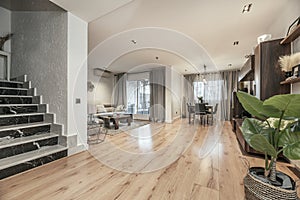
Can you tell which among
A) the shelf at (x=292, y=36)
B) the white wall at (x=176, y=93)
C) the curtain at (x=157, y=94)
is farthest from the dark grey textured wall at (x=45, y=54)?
the white wall at (x=176, y=93)

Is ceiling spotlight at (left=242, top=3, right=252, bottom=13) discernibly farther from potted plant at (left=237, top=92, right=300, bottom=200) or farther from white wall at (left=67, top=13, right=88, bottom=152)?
white wall at (left=67, top=13, right=88, bottom=152)

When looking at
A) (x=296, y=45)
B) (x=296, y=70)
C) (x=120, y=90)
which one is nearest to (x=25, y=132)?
A: (x=296, y=70)

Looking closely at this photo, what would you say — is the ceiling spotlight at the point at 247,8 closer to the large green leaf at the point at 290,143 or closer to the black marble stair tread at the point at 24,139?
the large green leaf at the point at 290,143

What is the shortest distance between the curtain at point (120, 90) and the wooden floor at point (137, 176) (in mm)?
5750

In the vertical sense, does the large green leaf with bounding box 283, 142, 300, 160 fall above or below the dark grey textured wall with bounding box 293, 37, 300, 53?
below

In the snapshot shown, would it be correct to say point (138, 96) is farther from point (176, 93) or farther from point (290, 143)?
point (290, 143)

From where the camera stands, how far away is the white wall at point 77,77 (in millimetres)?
2695

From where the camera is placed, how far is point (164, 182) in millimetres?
1807

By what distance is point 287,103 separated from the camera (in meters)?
0.83

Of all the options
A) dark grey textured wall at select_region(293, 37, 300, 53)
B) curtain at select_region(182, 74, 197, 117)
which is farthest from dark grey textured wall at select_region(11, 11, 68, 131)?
curtain at select_region(182, 74, 197, 117)

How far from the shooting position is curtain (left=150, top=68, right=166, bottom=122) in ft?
23.4

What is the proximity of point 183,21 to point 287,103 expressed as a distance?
2657 millimetres

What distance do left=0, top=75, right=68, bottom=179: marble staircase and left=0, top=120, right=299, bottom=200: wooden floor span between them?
158 mm

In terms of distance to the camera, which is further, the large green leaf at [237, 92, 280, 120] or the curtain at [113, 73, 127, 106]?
the curtain at [113, 73, 127, 106]
